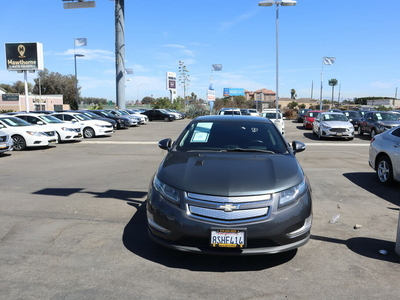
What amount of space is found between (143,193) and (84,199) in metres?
1.12

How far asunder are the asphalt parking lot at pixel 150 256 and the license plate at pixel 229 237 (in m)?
0.36

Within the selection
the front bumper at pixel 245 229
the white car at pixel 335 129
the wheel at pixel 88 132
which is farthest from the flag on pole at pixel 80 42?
the front bumper at pixel 245 229

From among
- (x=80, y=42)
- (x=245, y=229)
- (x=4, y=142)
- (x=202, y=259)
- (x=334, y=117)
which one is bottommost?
(x=202, y=259)

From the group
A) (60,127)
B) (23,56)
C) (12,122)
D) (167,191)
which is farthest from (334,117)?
(23,56)

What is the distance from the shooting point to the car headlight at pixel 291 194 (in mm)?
3771

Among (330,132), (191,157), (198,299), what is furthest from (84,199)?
(330,132)

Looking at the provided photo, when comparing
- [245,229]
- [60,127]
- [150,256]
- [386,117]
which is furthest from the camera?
[386,117]

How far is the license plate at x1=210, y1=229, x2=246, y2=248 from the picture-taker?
356 cm

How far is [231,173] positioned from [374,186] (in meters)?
5.15

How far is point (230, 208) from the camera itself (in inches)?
142

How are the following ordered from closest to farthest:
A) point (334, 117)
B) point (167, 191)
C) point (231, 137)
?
1. point (167, 191)
2. point (231, 137)
3. point (334, 117)

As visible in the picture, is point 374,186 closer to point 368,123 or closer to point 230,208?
point 230,208

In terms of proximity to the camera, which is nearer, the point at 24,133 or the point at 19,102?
the point at 24,133

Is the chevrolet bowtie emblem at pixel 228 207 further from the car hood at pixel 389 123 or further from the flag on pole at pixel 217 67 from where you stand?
the flag on pole at pixel 217 67
